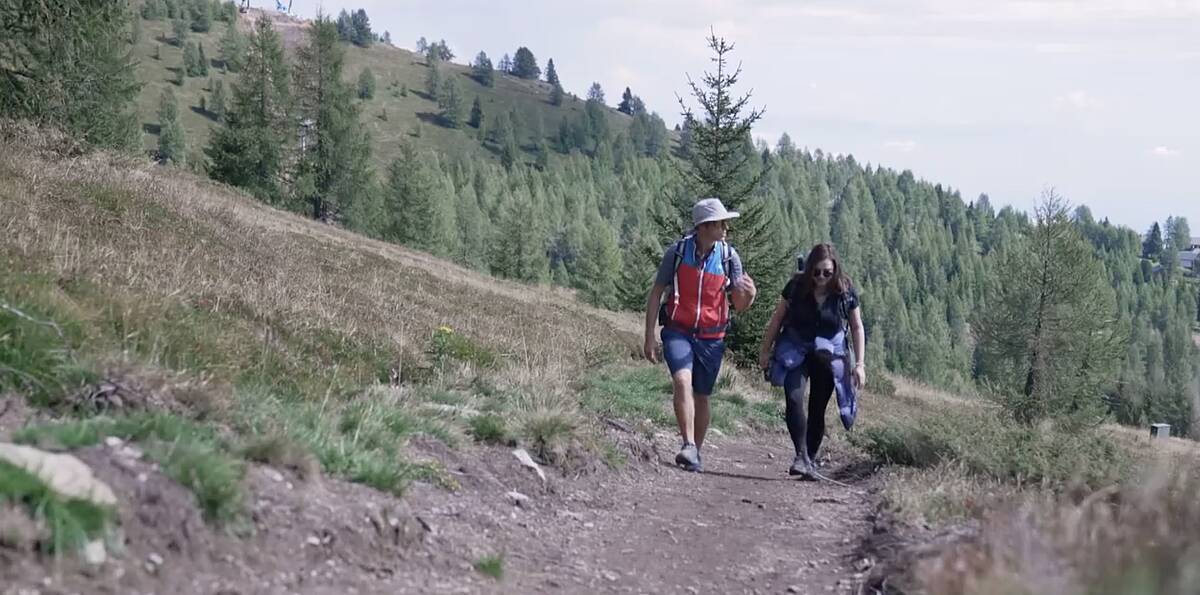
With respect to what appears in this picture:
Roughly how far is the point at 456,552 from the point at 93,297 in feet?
10.0

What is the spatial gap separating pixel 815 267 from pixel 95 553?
556 centimetres

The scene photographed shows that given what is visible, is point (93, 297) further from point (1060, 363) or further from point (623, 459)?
point (1060, 363)

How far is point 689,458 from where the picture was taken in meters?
7.81

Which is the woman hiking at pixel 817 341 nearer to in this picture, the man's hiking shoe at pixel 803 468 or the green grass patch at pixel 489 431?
the man's hiking shoe at pixel 803 468

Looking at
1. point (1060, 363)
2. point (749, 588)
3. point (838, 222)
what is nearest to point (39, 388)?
point (749, 588)

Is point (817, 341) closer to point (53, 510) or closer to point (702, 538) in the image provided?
point (702, 538)

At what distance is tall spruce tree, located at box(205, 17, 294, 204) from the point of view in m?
44.7

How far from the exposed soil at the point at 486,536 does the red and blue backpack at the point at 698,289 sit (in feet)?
3.72

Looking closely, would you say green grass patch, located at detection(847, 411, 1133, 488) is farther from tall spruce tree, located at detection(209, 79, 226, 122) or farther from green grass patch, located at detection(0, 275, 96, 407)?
tall spruce tree, located at detection(209, 79, 226, 122)

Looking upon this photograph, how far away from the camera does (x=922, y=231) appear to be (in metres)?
181

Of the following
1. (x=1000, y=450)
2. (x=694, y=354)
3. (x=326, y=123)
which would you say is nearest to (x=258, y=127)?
(x=326, y=123)

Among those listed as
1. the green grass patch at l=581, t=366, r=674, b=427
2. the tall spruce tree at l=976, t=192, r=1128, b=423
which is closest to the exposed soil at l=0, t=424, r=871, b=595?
the green grass patch at l=581, t=366, r=674, b=427

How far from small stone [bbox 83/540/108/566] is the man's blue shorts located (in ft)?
15.5

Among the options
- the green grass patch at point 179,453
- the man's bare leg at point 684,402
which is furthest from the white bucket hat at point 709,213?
the green grass patch at point 179,453
